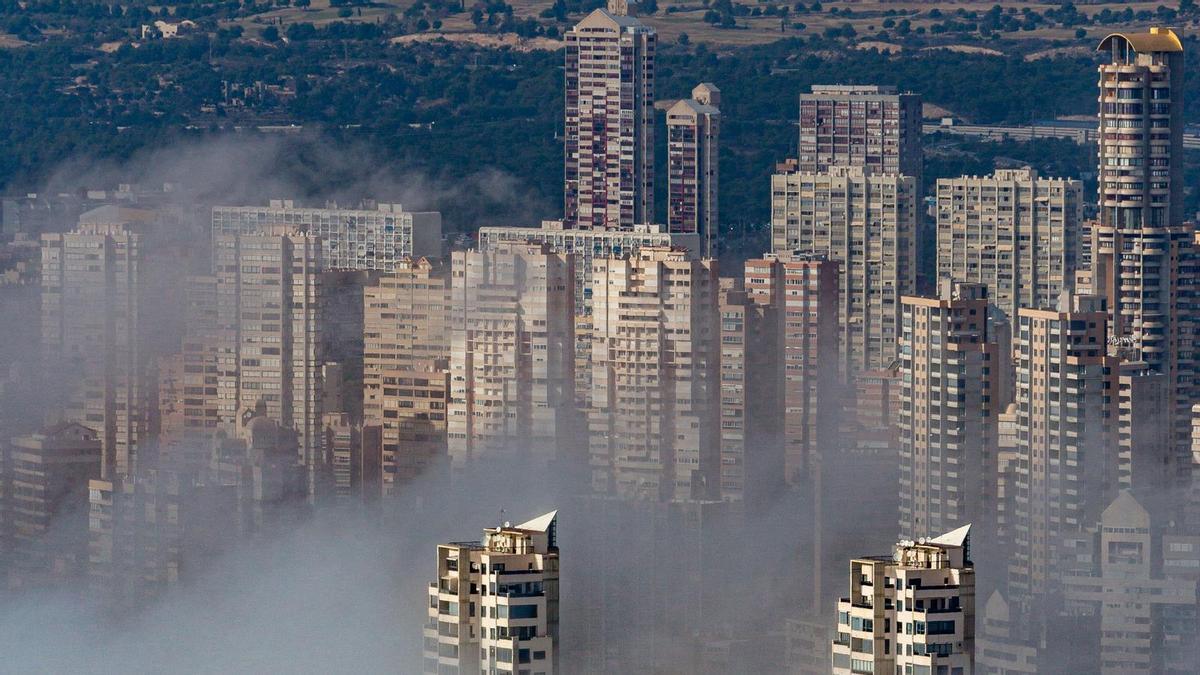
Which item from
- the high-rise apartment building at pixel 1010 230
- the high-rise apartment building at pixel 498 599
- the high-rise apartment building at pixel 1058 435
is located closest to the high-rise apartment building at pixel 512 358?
the high-rise apartment building at pixel 1058 435

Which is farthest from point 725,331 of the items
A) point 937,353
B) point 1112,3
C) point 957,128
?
point 1112,3

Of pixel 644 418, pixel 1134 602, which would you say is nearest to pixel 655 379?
pixel 644 418

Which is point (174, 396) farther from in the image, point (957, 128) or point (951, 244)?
point (957, 128)

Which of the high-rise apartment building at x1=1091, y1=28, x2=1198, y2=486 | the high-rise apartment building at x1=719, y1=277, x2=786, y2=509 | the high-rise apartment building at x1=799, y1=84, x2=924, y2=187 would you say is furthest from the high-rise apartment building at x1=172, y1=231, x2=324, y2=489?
the high-rise apartment building at x1=799, y1=84, x2=924, y2=187

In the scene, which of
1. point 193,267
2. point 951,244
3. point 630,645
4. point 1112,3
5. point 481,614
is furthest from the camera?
point 1112,3

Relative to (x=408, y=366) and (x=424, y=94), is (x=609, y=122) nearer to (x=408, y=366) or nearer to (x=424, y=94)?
(x=424, y=94)

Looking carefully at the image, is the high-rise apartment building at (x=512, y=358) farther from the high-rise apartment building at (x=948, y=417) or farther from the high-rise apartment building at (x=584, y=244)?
the high-rise apartment building at (x=948, y=417)
